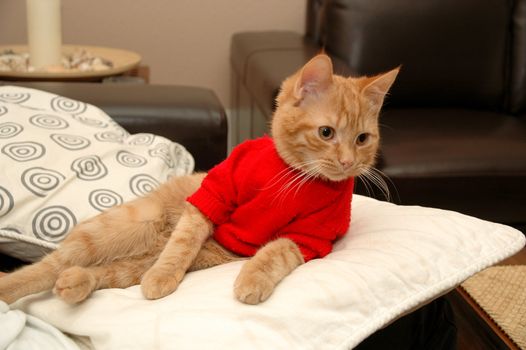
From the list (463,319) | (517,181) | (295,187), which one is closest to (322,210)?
(295,187)

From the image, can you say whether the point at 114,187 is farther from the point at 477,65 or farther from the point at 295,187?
the point at 477,65

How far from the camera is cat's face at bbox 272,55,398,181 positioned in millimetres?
1216

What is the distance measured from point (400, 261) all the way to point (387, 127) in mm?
1289

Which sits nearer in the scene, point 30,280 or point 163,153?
point 30,280

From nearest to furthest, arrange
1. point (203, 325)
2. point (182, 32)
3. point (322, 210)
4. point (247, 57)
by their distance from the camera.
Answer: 1. point (203, 325)
2. point (322, 210)
3. point (247, 57)
4. point (182, 32)

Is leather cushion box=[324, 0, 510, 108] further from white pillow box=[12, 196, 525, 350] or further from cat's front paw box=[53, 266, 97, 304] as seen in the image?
cat's front paw box=[53, 266, 97, 304]

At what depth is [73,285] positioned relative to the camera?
1.11 metres

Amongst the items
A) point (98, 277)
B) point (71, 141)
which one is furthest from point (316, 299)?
point (71, 141)

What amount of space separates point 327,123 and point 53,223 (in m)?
0.74

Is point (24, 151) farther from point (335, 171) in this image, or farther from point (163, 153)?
point (335, 171)

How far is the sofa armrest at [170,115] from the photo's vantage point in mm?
1911

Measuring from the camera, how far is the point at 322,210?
1.25 m

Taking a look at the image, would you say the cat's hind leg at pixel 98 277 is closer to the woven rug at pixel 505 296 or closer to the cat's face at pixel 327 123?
the cat's face at pixel 327 123

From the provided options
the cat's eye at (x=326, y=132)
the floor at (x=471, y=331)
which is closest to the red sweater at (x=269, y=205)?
the cat's eye at (x=326, y=132)
